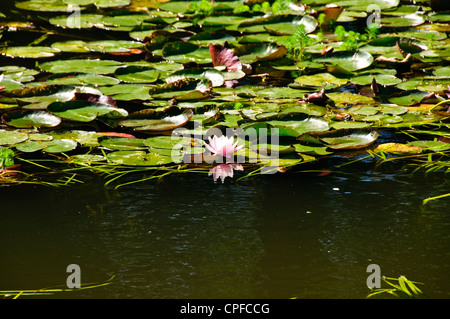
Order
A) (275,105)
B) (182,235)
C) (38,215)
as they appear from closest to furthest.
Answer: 1. (182,235)
2. (38,215)
3. (275,105)

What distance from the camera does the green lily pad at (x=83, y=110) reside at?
10.8 ft

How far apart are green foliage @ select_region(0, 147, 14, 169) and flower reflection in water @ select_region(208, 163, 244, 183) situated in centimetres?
88

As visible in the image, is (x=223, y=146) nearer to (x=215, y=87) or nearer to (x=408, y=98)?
(x=215, y=87)

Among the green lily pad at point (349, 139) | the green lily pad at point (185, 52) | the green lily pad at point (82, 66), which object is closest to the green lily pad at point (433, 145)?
the green lily pad at point (349, 139)

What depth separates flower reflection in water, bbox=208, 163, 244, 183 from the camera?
2700 mm

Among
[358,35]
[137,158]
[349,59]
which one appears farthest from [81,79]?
[358,35]

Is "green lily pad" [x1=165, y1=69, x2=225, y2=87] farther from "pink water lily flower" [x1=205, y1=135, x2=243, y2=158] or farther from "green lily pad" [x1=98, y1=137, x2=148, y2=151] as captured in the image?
"pink water lily flower" [x1=205, y1=135, x2=243, y2=158]

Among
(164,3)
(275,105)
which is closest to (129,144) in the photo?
(275,105)

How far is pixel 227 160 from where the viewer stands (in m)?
2.83

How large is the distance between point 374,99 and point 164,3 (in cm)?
278

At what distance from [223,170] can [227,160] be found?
10 centimetres

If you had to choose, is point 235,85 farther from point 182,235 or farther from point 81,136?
point 182,235

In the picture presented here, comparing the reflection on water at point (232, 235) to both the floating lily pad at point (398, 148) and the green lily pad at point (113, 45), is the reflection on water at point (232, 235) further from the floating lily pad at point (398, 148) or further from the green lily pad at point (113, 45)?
the green lily pad at point (113, 45)

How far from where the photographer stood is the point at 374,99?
361 cm
